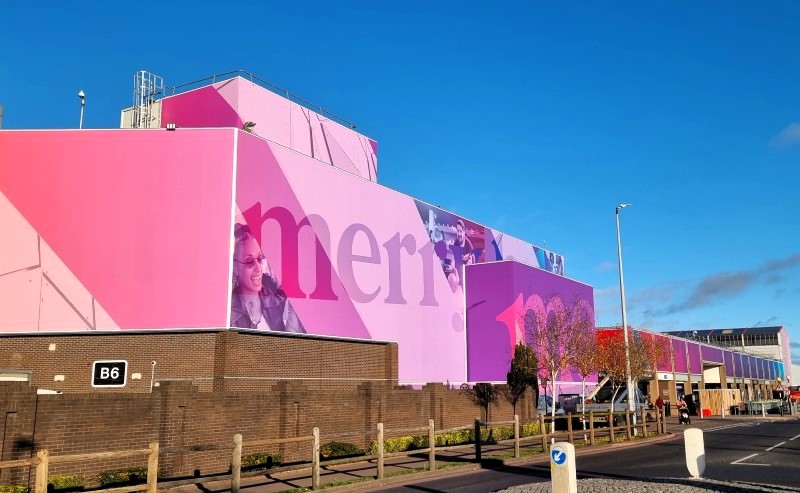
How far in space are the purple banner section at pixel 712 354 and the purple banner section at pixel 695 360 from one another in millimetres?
2157

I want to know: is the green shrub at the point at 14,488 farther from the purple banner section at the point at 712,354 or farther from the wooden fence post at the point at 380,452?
the purple banner section at the point at 712,354

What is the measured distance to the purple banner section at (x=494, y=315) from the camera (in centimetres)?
4219

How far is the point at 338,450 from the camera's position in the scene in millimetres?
23688

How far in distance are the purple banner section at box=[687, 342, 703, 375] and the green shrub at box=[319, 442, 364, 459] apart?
191 feet

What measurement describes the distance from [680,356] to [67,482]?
64627 mm

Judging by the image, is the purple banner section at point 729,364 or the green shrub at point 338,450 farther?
the purple banner section at point 729,364

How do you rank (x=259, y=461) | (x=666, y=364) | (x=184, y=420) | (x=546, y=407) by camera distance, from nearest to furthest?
(x=184, y=420) → (x=259, y=461) → (x=546, y=407) → (x=666, y=364)

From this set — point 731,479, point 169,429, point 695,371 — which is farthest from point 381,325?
point 695,371

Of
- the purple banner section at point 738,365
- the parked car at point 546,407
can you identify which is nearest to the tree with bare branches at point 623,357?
the parked car at point 546,407

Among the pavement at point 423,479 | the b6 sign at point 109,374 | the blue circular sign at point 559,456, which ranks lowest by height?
the pavement at point 423,479

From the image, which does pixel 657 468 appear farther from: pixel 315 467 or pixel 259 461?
pixel 259 461

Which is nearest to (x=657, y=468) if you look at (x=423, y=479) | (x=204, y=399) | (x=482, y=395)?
(x=423, y=479)

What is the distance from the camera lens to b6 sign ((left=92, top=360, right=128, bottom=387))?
25719mm

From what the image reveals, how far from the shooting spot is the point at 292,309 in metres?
29.2
